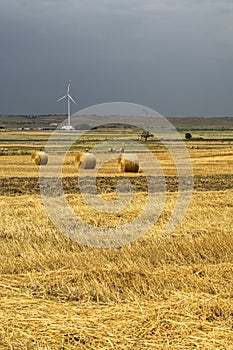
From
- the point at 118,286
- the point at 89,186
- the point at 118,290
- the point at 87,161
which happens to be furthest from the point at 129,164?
the point at 118,290

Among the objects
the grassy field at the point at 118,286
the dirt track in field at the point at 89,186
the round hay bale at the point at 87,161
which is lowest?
the round hay bale at the point at 87,161

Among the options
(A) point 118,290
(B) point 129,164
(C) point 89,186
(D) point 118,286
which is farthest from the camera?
(B) point 129,164

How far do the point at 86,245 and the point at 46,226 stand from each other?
204 cm

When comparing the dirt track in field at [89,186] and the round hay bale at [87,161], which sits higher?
the dirt track in field at [89,186]

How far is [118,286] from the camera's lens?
781 cm

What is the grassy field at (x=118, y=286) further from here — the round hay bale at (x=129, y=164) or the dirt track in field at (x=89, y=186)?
the round hay bale at (x=129, y=164)

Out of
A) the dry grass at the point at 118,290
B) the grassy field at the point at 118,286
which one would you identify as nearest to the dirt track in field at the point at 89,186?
the grassy field at the point at 118,286

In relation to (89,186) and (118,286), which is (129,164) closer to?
(89,186)

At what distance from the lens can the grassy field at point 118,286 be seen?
5.62 metres

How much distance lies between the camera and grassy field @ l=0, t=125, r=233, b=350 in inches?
221

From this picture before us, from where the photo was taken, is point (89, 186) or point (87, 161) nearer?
point (89, 186)

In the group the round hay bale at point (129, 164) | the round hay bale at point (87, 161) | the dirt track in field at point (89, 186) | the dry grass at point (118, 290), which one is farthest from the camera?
the round hay bale at point (87, 161)

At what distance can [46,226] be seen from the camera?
12.5 metres

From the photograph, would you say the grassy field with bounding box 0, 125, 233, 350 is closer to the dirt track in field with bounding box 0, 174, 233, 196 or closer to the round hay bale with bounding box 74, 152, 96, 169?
the dirt track in field with bounding box 0, 174, 233, 196
